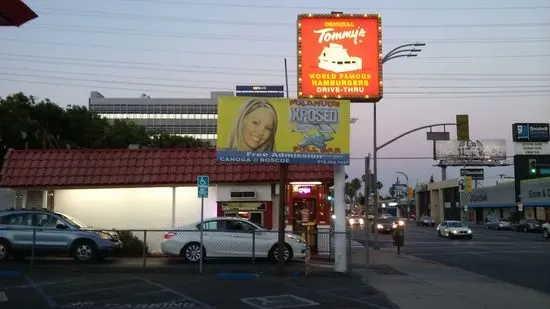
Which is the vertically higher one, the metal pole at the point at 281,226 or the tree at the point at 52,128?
the tree at the point at 52,128

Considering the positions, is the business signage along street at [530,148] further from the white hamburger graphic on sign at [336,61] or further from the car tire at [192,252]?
A: the car tire at [192,252]

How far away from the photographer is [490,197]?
285 ft

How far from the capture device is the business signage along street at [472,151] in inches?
3821

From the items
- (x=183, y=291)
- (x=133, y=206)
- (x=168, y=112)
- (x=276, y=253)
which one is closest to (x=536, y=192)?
(x=133, y=206)

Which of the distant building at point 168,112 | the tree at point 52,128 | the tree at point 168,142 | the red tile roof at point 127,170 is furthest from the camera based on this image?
the distant building at point 168,112

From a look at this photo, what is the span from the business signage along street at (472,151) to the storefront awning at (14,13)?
93552 millimetres

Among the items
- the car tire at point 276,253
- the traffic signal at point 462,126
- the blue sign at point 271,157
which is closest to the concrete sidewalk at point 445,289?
the car tire at point 276,253

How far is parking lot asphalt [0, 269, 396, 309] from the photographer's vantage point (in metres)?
12.3

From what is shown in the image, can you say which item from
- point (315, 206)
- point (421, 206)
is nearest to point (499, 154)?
point (421, 206)

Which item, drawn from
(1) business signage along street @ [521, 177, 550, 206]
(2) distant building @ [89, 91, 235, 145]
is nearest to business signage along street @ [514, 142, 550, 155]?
(1) business signage along street @ [521, 177, 550, 206]

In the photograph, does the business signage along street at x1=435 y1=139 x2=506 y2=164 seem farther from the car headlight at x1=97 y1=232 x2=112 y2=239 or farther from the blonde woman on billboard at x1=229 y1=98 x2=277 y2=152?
the car headlight at x1=97 y1=232 x2=112 y2=239

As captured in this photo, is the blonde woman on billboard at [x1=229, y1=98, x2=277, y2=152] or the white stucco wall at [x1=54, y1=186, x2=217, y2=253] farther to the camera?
the white stucco wall at [x1=54, y1=186, x2=217, y2=253]

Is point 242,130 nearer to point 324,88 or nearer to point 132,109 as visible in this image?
point 324,88

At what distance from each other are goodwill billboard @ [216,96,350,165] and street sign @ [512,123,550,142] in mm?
78521
